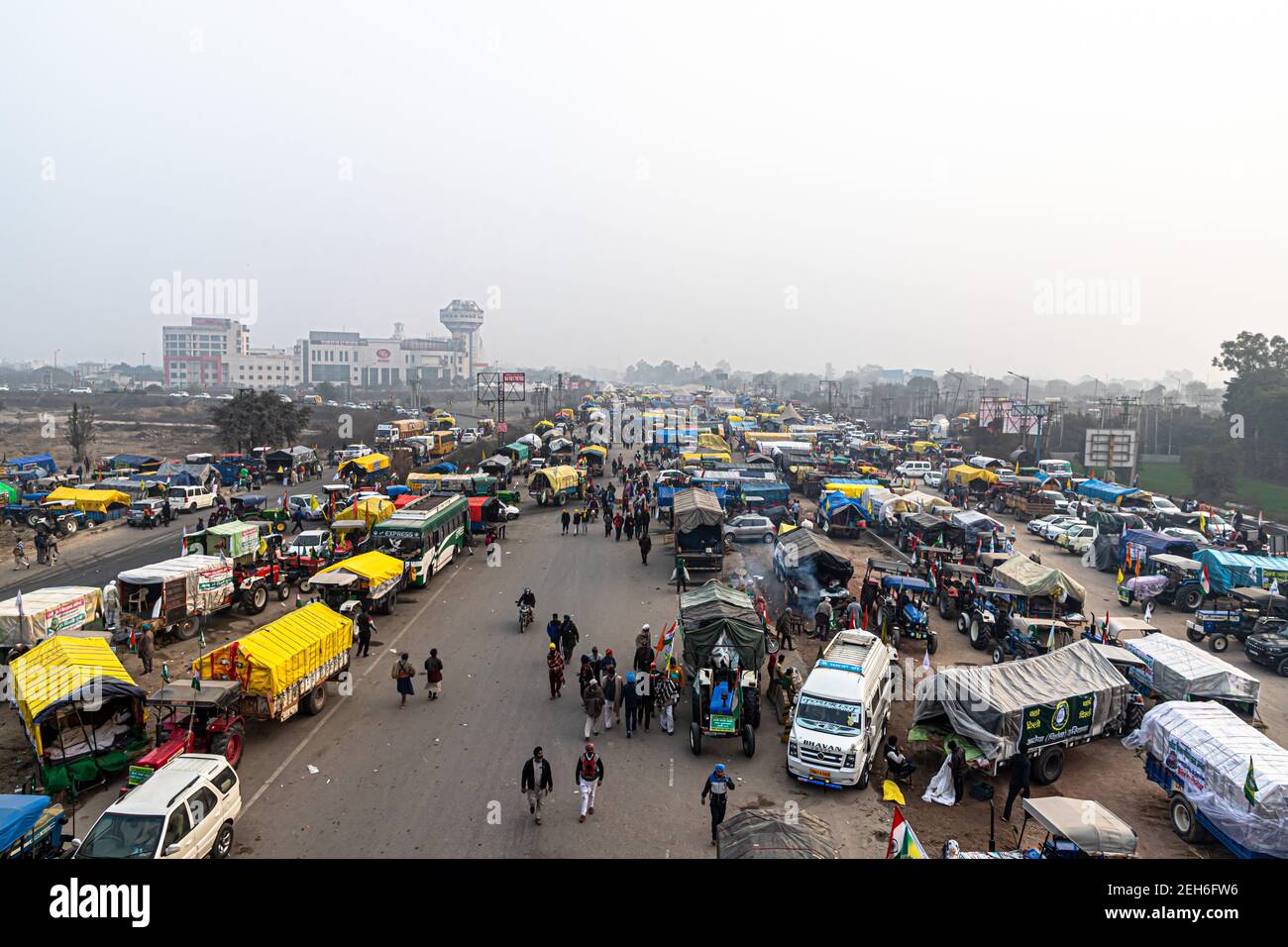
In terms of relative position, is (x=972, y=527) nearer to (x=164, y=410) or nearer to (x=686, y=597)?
(x=686, y=597)

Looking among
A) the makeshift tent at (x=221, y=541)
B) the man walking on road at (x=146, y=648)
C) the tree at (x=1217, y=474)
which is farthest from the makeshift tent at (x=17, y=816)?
the tree at (x=1217, y=474)

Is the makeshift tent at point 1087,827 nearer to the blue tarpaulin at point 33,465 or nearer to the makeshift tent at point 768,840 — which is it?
the makeshift tent at point 768,840

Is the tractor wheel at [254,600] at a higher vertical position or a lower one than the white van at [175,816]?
lower

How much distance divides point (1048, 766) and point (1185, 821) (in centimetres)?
190

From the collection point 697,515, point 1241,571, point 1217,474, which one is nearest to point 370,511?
point 697,515

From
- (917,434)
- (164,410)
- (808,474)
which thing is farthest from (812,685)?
(164,410)

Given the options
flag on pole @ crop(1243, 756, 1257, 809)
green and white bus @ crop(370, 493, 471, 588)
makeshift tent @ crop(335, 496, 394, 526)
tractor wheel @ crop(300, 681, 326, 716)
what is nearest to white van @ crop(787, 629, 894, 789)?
flag on pole @ crop(1243, 756, 1257, 809)

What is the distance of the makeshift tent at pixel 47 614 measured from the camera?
639 inches

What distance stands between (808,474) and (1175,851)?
33.5 meters

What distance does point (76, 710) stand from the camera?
12.2 meters

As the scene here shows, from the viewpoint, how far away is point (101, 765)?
1188 cm

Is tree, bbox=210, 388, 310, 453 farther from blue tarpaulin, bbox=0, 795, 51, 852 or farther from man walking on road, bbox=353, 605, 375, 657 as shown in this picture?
blue tarpaulin, bbox=0, 795, 51, 852

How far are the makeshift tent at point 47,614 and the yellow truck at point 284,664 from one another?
20.0 ft
